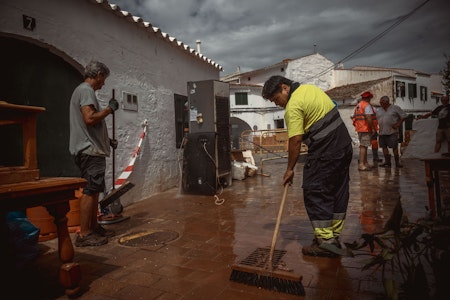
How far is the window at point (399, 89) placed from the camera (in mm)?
30062

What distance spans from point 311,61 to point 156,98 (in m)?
30.4

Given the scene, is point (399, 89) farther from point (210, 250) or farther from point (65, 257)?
point (65, 257)

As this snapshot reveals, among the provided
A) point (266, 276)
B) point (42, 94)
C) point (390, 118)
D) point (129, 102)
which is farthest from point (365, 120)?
point (42, 94)

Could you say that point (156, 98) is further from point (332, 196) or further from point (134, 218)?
point (332, 196)

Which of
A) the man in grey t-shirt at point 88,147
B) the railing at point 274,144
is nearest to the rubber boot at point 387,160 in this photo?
the railing at point 274,144

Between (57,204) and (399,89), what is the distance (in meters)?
34.8

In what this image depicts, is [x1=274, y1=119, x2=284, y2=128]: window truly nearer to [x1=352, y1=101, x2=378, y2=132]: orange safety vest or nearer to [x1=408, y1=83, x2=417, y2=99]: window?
[x1=408, y1=83, x2=417, y2=99]: window

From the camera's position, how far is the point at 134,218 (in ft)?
15.6

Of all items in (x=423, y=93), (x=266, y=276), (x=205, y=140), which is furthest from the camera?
(x=423, y=93)

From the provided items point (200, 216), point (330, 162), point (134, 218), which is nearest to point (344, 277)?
point (330, 162)

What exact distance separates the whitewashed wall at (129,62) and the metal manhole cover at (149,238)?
1.67 m

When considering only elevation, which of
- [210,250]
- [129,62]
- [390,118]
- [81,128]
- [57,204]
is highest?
[129,62]

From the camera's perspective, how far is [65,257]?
236 centimetres

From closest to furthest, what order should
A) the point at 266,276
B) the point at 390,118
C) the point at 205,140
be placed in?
the point at 266,276, the point at 205,140, the point at 390,118
